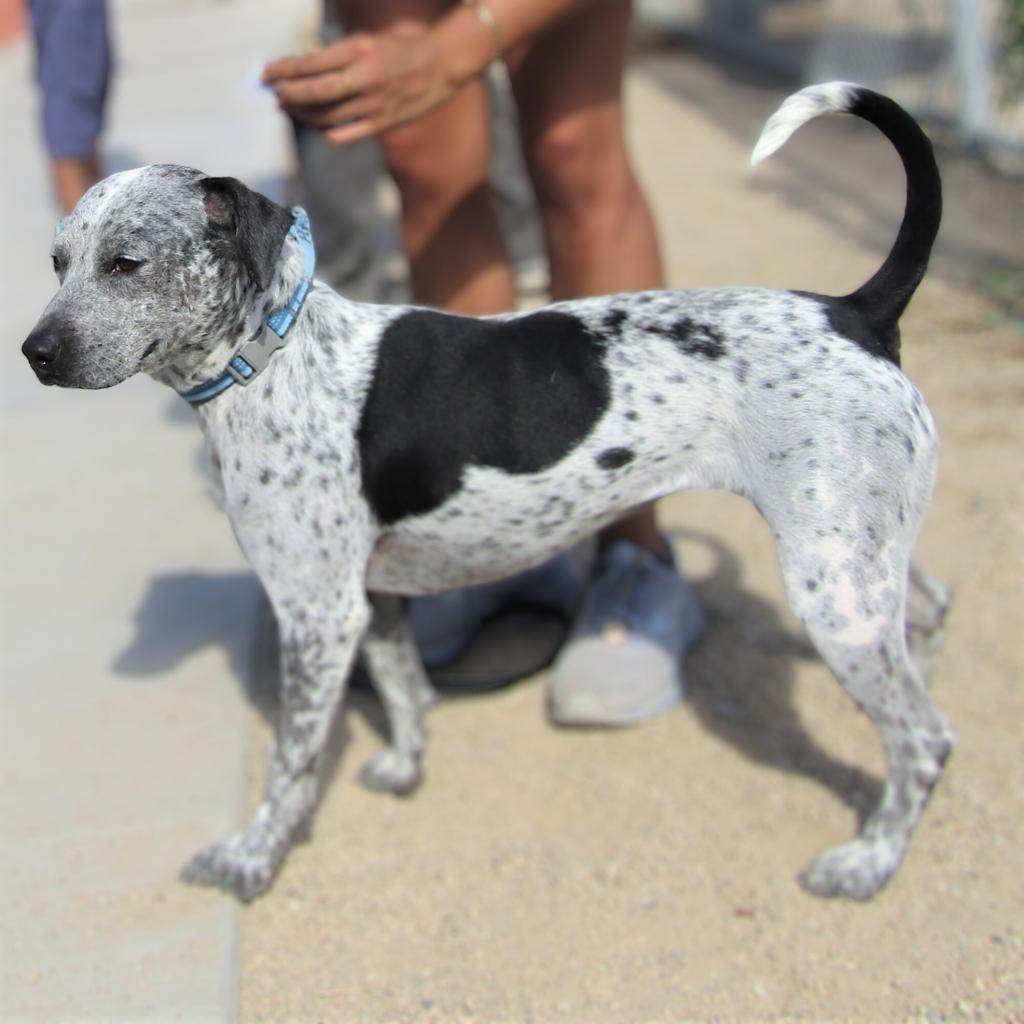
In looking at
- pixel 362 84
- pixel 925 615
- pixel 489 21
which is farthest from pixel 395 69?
pixel 925 615

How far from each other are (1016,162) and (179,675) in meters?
5.40

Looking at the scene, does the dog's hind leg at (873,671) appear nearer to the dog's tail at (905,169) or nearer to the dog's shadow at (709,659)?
the dog's shadow at (709,659)

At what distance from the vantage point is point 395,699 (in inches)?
115

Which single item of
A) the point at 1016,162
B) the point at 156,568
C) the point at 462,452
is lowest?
the point at 1016,162

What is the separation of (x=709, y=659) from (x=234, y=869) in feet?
4.43

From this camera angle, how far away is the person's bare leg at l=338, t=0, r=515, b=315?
296 centimetres

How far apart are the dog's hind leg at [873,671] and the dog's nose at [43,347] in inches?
51.9

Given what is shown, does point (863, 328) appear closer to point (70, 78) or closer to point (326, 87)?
point (326, 87)

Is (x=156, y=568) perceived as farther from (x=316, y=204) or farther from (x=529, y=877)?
(x=316, y=204)

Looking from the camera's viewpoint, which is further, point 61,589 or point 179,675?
point 61,589

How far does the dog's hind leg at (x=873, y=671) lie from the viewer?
2.27m

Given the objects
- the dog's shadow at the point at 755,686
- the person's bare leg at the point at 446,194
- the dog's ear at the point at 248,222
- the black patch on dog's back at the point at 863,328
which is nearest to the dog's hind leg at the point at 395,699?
the dog's shadow at the point at 755,686

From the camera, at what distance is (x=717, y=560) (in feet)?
12.1

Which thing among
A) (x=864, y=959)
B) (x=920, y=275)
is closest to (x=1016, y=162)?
(x=920, y=275)
